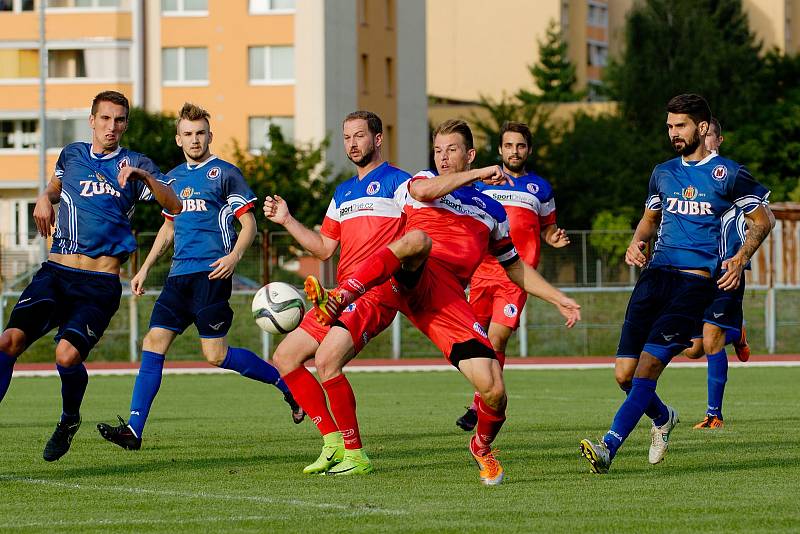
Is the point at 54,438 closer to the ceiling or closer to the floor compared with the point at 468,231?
closer to the floor

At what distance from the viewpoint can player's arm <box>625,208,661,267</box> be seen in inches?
390

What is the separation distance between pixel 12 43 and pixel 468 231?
175 ft

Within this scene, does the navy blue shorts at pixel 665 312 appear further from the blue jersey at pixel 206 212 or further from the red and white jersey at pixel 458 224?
the blue jersey at pixel 206 212

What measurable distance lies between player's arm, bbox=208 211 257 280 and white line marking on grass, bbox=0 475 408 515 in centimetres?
224

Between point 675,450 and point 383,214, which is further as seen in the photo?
point 675,450

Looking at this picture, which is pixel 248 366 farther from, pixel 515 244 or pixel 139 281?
pixel 515 244

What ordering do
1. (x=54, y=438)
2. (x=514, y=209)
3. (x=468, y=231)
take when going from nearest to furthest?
(x=468, y=231) → (x=54, y=438) → (x=514, y=209)

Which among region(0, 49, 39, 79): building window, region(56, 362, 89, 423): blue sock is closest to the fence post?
region(56, 362, 89, 423): blue sock

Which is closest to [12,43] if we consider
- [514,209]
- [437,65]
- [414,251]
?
[437,65]

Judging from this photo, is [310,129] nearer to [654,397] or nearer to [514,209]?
[514,209]

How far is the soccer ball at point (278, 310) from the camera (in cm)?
942

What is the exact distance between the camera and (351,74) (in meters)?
58.2

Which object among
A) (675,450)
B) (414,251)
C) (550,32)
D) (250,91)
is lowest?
(675,450)

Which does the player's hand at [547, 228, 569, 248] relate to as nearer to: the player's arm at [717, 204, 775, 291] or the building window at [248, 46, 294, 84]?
the player's arm at [717, 204, 775, 291]
